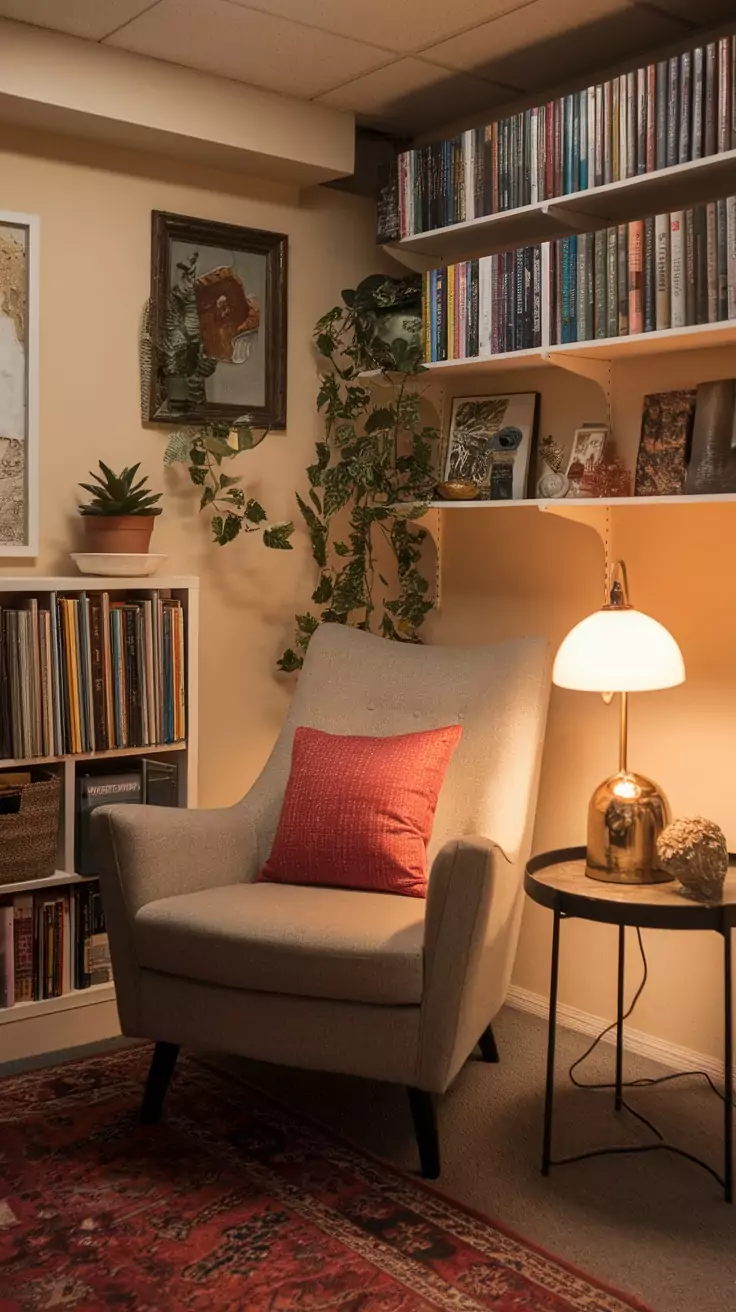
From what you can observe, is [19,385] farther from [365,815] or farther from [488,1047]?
[488,1047]

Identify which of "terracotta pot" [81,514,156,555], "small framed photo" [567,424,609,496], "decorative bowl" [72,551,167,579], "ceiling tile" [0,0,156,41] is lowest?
"decorative bowl" [72,551,167,579]

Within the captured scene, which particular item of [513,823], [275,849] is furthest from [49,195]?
[513,823]

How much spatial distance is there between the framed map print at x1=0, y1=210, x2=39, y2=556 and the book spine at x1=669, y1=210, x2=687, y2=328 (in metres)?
1.49

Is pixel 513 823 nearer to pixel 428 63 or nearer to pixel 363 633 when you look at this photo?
pixel 363 633

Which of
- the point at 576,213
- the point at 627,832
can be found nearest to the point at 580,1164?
the point at 627,832

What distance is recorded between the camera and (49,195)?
10.3ft

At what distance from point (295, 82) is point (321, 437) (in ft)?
3.06

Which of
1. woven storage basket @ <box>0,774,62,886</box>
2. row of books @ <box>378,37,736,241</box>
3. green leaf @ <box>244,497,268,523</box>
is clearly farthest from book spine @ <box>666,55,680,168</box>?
woven storage basket @ <box>0,774,62,886</box>

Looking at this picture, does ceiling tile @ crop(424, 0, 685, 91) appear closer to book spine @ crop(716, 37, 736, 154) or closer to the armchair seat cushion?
book spine @ crop(716, 37, 736, 154)

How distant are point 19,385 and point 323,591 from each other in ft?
3.21

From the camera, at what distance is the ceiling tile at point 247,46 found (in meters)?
2.82

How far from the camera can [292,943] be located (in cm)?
244

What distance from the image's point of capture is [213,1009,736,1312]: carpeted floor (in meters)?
2.18

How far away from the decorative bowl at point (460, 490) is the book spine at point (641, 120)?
0.88 meters
